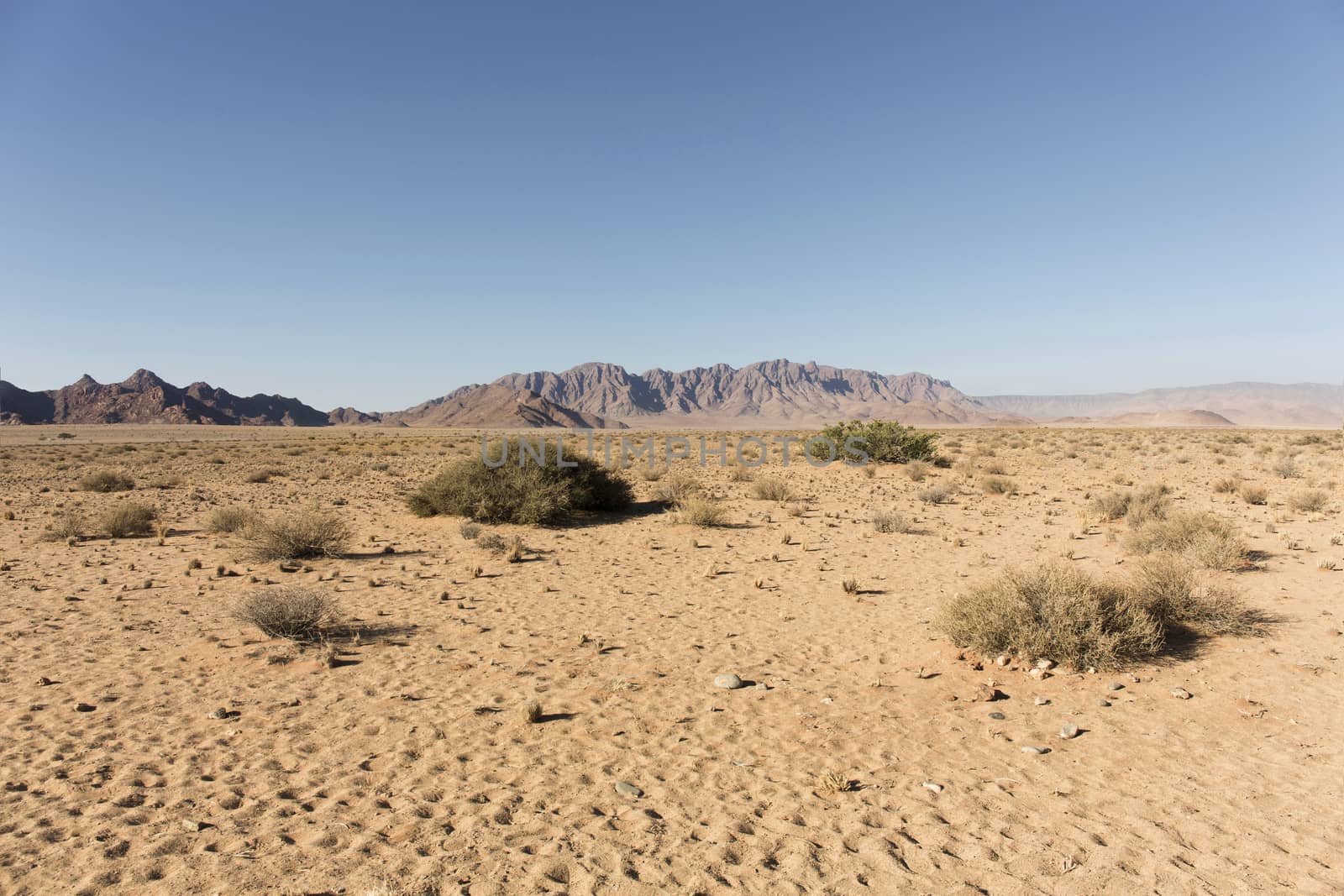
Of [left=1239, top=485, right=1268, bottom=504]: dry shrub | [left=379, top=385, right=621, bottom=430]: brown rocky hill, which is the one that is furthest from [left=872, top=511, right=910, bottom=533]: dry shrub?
[left=379, top=385, right=621, bottom=430]: brown rocky hill

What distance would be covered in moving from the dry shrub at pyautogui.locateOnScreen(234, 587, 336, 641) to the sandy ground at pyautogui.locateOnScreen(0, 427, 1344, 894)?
0.33m

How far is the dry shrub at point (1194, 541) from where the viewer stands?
10407 millimetres

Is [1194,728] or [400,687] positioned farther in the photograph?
[400,687]

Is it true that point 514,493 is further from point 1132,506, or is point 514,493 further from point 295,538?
point 1132,506

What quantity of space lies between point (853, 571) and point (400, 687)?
7572mm

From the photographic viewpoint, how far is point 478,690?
661cm

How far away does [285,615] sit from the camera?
788 cm

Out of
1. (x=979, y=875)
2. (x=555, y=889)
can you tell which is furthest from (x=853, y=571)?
(x=555, y=889)

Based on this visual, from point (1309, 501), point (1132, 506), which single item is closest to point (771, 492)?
point (1132, 506)

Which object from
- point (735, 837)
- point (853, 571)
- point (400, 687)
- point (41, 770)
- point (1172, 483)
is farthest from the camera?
point (1172, 483)

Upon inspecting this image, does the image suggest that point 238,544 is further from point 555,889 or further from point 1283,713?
point 1283,713

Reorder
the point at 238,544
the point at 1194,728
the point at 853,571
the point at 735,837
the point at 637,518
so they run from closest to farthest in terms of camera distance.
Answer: the point at 735,837 → the point at 1194,728 → the point at 853,571 → the point at 238,544 → the point at 637,518

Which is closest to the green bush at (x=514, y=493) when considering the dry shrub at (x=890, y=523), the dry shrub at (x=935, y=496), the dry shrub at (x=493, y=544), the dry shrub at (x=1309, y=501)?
the dry shrub at (x=493, y=544)

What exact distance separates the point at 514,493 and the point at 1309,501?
1809 centimetres
